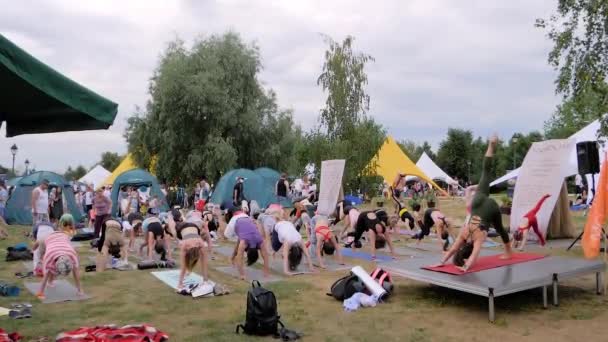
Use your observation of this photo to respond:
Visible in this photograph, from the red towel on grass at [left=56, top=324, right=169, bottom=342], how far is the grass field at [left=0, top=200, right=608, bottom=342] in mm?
405

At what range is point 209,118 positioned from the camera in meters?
26.2

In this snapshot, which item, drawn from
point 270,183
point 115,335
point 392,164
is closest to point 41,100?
point 115,335

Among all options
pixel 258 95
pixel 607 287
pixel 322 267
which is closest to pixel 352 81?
pixel 258 95

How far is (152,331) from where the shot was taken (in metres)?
5.03

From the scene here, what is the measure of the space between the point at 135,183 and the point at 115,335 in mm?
15846

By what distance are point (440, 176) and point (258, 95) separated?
18483 mm

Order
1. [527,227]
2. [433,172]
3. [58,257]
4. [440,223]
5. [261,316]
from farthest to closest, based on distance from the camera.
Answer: [433,172], [440,223], [527,227], [58,257], [261,316]

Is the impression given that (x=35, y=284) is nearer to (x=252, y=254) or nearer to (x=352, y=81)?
(x=252, y=254)

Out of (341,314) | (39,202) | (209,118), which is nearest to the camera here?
(341,314)

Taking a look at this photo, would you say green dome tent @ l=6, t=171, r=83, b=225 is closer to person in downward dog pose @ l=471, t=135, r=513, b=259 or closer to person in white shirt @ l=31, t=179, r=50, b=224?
person in white shirt @ l=31, t=179, r=50, b=224

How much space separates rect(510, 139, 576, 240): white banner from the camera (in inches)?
448

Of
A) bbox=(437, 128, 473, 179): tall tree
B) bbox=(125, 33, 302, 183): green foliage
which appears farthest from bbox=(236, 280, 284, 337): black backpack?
bbox=(437, 128, 473, 179): tall tree

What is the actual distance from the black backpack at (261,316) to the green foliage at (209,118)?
1995 centimetres

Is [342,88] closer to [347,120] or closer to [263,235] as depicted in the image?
[347,120]
